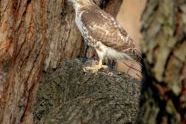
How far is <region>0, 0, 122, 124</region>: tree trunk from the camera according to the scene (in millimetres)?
6188

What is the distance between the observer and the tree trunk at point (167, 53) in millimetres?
2387

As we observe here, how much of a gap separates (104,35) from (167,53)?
4477 mm

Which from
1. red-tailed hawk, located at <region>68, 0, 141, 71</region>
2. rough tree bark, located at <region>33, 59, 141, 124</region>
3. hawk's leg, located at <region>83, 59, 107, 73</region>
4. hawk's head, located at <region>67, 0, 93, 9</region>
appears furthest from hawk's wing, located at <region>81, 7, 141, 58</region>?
rough tree bark, located at <region>33, 59, 141, 124</region>

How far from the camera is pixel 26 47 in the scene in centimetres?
629

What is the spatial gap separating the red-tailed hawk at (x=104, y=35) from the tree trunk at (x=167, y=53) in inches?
166

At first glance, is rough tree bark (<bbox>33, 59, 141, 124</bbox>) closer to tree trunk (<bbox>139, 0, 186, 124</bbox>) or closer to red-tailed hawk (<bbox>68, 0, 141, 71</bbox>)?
red-tailed hawk (<bbox>68, 0, 141, 71</bbox>)

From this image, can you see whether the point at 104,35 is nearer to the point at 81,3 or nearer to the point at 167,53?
the point at 81,3

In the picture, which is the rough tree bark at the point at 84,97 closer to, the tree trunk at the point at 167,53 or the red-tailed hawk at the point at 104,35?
the red-tailed hawk at the point at 104,35

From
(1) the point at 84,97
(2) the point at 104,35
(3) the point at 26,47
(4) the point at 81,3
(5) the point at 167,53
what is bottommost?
(1) the point at 84,97

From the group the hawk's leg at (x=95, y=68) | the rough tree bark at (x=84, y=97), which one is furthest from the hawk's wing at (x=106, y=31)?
the rough tree bark at (x=84, y=97)

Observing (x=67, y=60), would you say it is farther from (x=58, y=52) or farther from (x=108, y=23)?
(x=108, y=23)

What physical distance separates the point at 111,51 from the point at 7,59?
1.20 metres

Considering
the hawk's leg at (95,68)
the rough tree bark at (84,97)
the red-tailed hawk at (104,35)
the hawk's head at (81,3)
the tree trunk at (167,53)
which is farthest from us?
the hawk's head at (81,3)

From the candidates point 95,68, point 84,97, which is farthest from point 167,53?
point 95,68
